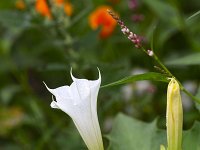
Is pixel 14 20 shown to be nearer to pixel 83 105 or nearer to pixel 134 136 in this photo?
pixel 134 136

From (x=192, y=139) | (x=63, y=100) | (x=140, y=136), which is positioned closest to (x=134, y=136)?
(x=140, y=136)

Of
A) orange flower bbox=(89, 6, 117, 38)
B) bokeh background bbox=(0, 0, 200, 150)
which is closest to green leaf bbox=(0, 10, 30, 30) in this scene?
bokeh background bbox=(0, 0, 200, 150)

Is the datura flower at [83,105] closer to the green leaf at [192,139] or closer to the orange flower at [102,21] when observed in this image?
the green leaf at [192,139]

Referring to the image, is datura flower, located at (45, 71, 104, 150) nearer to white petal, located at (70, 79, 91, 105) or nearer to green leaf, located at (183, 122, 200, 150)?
white petal, located at (70, 79, 91, 105)

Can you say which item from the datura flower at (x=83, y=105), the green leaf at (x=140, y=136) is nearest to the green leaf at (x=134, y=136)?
the green leaf at (x=140, y=136)

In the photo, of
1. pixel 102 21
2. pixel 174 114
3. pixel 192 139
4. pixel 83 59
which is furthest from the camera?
pixel 102 21

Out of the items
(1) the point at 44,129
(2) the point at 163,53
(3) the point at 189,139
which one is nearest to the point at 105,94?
(1) the point at 44,129
